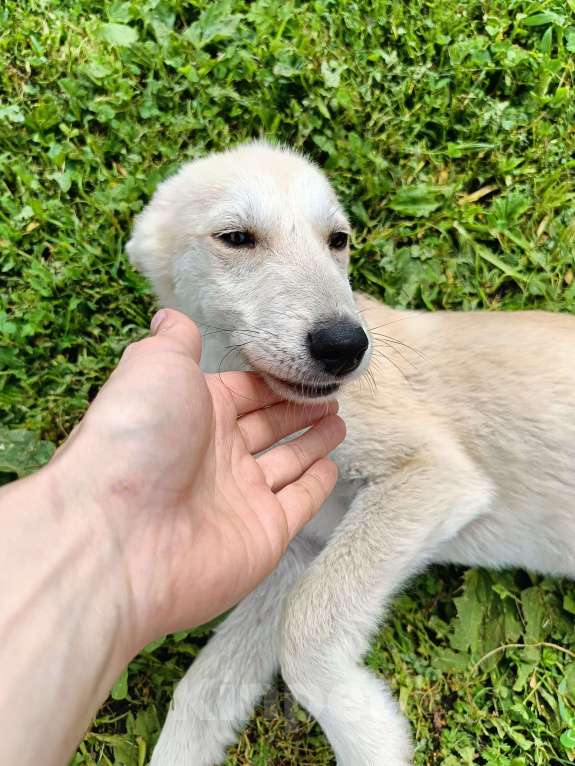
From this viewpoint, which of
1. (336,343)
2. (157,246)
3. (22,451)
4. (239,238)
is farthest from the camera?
(22,451)

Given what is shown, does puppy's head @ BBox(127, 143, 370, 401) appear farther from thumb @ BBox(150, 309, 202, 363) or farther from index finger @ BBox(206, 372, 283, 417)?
thumb @ BBox(150, 309, 202, 363)

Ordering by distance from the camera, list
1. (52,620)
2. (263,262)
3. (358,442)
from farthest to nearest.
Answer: (358,442)
(263,262)
(52,620)

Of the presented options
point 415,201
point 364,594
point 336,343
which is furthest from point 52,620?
point 415,201

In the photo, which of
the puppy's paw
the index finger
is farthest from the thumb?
the puppy's paw

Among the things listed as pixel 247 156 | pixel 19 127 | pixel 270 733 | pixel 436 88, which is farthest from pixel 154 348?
pixel 436 88

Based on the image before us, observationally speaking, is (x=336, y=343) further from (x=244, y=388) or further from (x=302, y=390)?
(x=244, y=388)

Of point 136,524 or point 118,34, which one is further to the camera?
point 118,34
